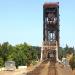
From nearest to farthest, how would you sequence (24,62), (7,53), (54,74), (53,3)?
(54,74) < (24,62) < (7,53) < (53,3)

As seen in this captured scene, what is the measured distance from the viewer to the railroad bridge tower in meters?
97.1

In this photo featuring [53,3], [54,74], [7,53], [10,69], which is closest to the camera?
[54,74]

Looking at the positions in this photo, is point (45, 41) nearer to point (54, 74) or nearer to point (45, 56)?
point (45, 56)

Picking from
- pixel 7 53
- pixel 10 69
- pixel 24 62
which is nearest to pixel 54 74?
pixel 10 69

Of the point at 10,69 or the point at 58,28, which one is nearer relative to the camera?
the point at 10,69

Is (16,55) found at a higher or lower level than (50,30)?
lower

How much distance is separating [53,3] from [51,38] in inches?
455

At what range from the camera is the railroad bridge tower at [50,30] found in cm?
9706

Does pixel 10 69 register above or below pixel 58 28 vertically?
below

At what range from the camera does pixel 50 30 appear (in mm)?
100438

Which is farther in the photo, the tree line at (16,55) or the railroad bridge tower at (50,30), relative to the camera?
the railroad bridge tower at (50,30)

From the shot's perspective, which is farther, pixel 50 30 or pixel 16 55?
pixel 50 30

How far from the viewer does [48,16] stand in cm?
9912

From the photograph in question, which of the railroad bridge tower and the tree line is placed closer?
the tree line
